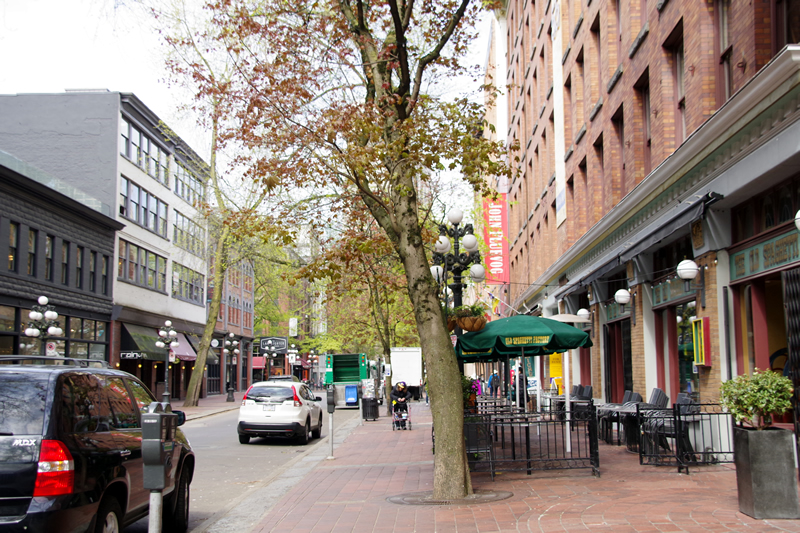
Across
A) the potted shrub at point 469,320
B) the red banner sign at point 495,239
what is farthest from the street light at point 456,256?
the red banner sign at point 495,239

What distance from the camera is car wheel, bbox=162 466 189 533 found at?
8.36 m

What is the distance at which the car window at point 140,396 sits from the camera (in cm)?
786

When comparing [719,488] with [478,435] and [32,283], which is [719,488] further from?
[32,283]

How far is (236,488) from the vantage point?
12445 millimetres

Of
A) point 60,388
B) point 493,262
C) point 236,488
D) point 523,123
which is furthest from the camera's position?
point 493,262

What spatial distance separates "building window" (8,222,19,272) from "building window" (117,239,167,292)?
9628 millimetres

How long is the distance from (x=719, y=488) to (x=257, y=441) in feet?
48.4

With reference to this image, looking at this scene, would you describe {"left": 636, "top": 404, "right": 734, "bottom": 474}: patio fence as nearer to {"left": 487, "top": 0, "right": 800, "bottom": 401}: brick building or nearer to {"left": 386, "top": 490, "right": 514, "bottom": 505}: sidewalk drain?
{"left": 487, "top": 0, "right": 800, "bottom": 401}: brick building

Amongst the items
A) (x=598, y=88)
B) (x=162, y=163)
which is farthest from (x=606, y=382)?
(x=162, y=163)

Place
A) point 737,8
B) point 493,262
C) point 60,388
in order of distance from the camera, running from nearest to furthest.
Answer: point 60,388, point 737,8, point 493,262

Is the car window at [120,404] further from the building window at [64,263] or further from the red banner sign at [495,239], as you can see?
the red banner sign at [495,239]

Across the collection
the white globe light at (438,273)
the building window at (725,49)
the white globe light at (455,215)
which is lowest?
the white globe light at (438,273)

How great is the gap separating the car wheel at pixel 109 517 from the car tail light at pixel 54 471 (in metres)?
0.64

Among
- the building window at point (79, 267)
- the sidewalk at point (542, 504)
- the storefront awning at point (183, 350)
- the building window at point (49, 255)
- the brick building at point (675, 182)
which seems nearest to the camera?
the sidewalk at point (542, 504)
